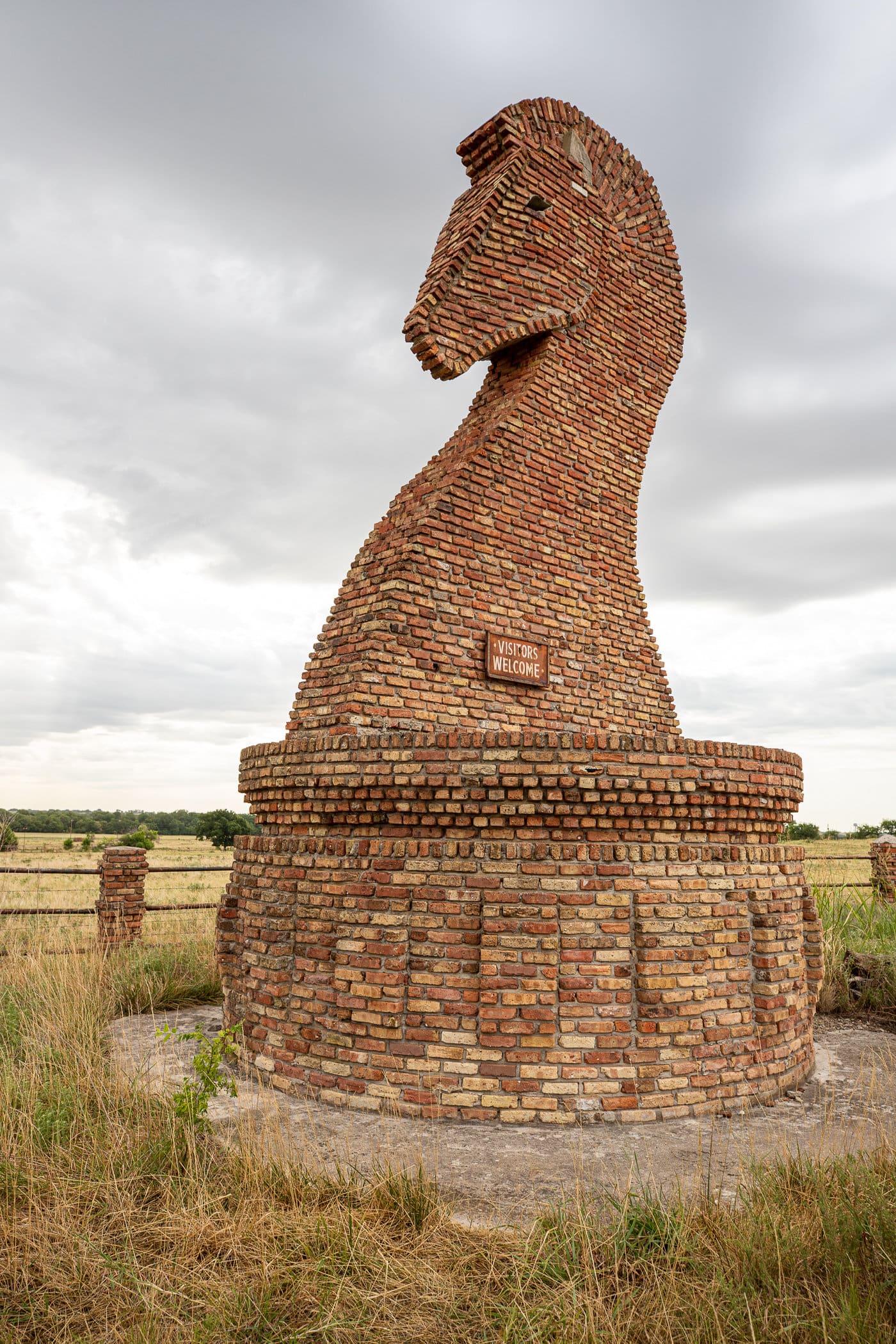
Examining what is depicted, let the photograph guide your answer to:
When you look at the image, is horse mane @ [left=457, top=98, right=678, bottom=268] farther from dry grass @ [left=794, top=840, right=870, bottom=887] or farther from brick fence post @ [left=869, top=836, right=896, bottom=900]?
brick fence post @ [left=869, top=836, right=896, bottom=900]

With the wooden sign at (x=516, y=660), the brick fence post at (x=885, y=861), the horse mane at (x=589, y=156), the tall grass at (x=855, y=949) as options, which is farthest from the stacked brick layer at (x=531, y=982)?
the brick fence post at (x=885, y=861)

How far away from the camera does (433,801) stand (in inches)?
198

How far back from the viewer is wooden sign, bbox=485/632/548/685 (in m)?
7.27

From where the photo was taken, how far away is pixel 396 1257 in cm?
318

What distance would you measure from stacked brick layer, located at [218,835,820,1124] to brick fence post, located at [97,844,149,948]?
18.4 ft

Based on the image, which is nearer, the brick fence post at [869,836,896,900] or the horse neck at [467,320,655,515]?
the horse neck at [467,320,655,515]

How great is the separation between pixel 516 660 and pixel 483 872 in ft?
9.46

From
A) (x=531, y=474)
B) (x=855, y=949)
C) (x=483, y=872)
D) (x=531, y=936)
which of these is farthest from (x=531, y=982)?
(x=855, y=949)

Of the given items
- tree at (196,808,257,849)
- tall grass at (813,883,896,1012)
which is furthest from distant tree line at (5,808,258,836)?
tall grass at (813,883,896,1012)

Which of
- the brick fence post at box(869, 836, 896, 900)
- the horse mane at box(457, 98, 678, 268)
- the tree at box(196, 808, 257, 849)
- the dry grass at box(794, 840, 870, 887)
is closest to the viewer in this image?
the horse mane at box(457, 98, 678, 268)

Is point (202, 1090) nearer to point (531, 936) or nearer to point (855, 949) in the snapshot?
point (531, 936)

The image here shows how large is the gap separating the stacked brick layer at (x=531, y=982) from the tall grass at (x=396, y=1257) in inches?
38.3

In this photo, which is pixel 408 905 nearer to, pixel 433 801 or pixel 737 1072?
pixel 433 801

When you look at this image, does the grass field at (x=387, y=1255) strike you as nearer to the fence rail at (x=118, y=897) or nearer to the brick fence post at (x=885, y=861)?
the fence rail at (x=118, y=897)
